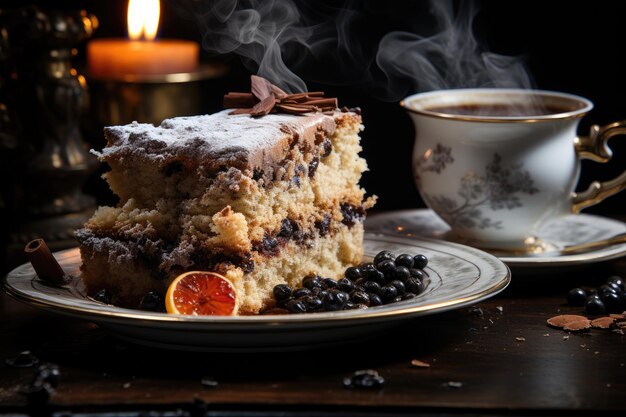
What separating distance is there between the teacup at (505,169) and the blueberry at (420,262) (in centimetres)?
45

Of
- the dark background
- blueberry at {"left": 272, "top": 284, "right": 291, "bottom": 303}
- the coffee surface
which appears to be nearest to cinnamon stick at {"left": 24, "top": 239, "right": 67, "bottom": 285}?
blueberry at {"left": 272, "top": 284, "right": 291, "bottom": 303}

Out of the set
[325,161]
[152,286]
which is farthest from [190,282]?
[325,161]

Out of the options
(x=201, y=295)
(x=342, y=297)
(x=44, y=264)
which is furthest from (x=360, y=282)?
(x=44, y=264)

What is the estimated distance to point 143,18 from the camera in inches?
130

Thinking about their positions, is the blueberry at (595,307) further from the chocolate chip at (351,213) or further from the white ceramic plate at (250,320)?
the chocolate chip at (351,213)

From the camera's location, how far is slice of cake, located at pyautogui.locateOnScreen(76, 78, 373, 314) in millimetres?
2053

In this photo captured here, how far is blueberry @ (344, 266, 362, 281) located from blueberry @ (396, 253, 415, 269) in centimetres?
10

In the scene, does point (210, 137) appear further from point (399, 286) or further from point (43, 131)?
point (43, 131)

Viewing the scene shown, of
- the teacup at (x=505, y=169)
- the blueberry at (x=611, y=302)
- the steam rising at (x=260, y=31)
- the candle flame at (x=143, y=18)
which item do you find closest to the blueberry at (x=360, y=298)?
the blueberry at (x=611, y=302)

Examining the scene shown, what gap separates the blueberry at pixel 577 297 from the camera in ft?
7.62

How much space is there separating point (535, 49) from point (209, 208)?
203 cm

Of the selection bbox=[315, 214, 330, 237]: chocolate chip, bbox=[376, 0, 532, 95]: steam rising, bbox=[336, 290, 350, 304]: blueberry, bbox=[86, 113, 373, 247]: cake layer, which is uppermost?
bbox=[376, 0, 532, 95]: steam rising

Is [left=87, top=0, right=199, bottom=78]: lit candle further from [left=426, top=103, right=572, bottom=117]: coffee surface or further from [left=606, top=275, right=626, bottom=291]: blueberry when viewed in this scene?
[left=606, top=275, right=626, bottom=291]: blueberry

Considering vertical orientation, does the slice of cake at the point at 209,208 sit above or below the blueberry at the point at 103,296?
above
